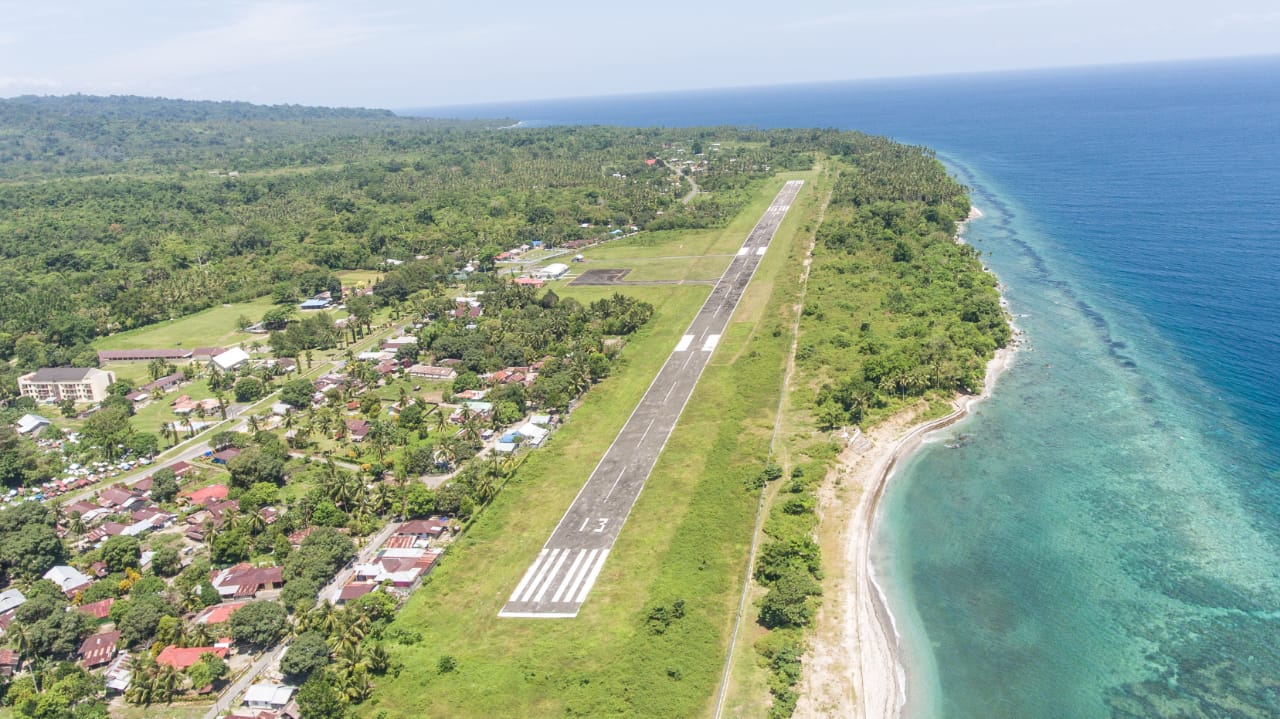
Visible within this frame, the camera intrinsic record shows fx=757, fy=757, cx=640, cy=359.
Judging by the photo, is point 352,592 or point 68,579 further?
point 68,579

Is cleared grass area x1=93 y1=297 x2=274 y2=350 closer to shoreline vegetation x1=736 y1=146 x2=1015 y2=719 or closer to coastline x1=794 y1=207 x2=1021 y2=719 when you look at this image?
shoreline vegetation x1=736 y1=146 x2=1015 y2=719

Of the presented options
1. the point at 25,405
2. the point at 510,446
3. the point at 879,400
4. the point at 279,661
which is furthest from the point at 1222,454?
the point at 25,405

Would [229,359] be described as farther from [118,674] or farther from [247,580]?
[118,674]

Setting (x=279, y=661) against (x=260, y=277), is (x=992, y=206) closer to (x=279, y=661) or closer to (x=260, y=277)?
(x=260, y=277)

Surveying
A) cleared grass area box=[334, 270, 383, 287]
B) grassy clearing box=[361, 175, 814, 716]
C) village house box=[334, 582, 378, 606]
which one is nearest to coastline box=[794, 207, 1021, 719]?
grassy clearing box=[361, 175, 814, 716]

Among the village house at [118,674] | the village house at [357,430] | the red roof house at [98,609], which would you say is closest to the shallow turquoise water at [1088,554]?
the village house at [118,674]

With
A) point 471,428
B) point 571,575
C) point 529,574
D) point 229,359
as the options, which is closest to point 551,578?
point 571,575
